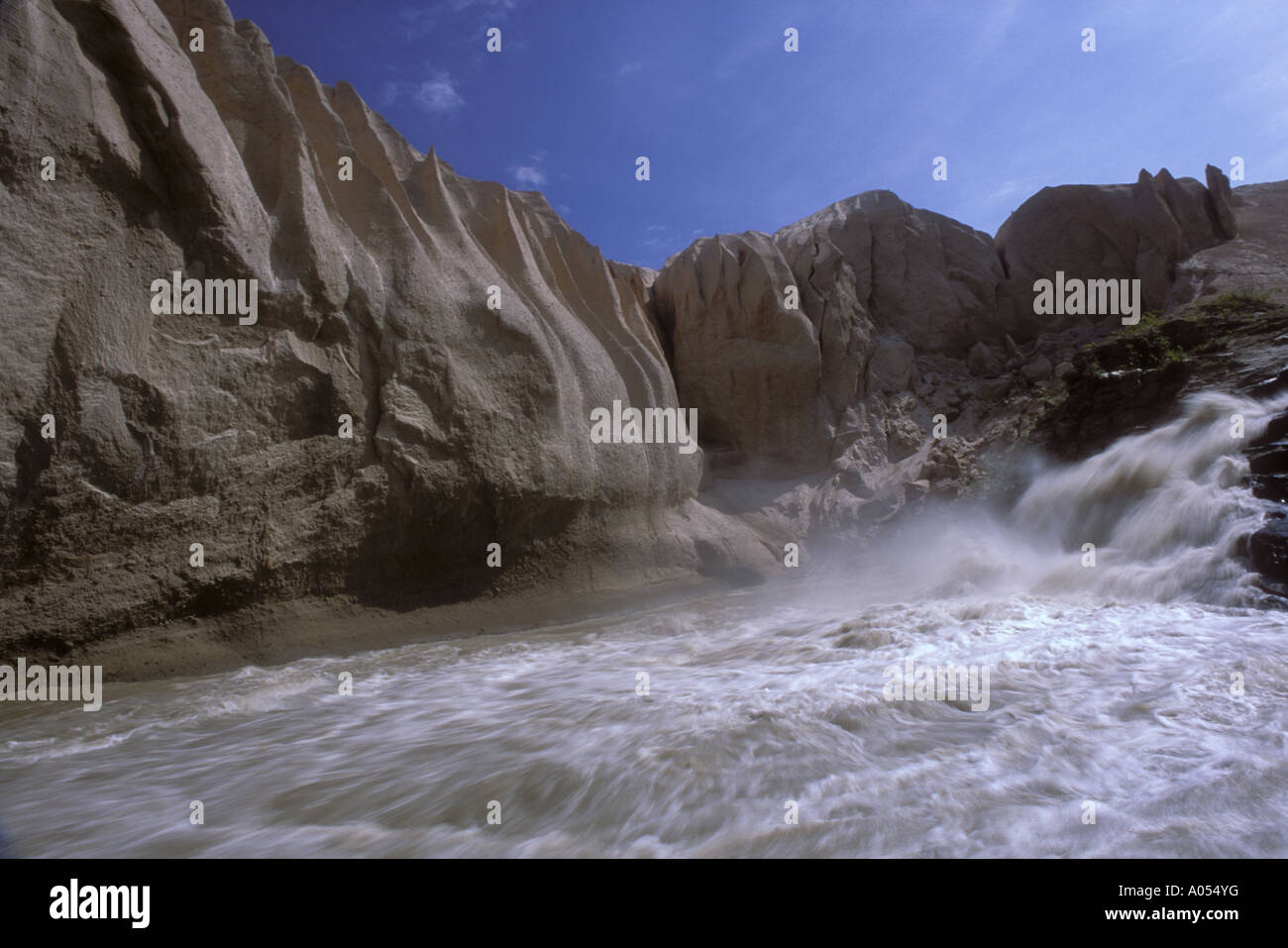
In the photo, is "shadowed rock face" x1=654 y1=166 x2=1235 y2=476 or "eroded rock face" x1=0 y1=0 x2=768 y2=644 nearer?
"eroded rock face" x1=0 y1=0 x2=768 y2=644

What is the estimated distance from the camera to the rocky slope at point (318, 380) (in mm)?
4113

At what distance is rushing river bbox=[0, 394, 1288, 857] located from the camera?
7.04 ft

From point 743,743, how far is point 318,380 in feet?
13.7

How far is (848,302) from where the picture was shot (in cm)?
1157

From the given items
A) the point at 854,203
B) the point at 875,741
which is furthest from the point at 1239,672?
the point at 854,203

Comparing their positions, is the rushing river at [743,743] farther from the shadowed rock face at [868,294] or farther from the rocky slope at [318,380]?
the shadowed rock face at [868,294]

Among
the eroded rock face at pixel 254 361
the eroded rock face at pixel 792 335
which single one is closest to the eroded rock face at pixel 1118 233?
the eroded rock face at pixel 792 335

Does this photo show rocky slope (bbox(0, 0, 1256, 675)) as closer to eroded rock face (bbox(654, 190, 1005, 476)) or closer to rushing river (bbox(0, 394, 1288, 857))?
eroded rock face (bbox(654, 190, 1005, 476))

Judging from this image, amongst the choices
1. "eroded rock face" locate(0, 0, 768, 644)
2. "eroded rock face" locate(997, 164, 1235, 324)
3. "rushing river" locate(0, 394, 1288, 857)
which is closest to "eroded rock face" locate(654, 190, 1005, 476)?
"eroded rock face" locate(997, 164, 1235, 324)

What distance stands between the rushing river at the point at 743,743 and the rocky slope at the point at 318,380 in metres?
0.88

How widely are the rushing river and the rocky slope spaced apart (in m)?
0.88

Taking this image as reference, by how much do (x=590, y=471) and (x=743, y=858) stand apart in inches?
200

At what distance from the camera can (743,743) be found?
2863 millimetres

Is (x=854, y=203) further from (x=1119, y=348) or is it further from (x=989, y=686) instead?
(x=989, y=686)
